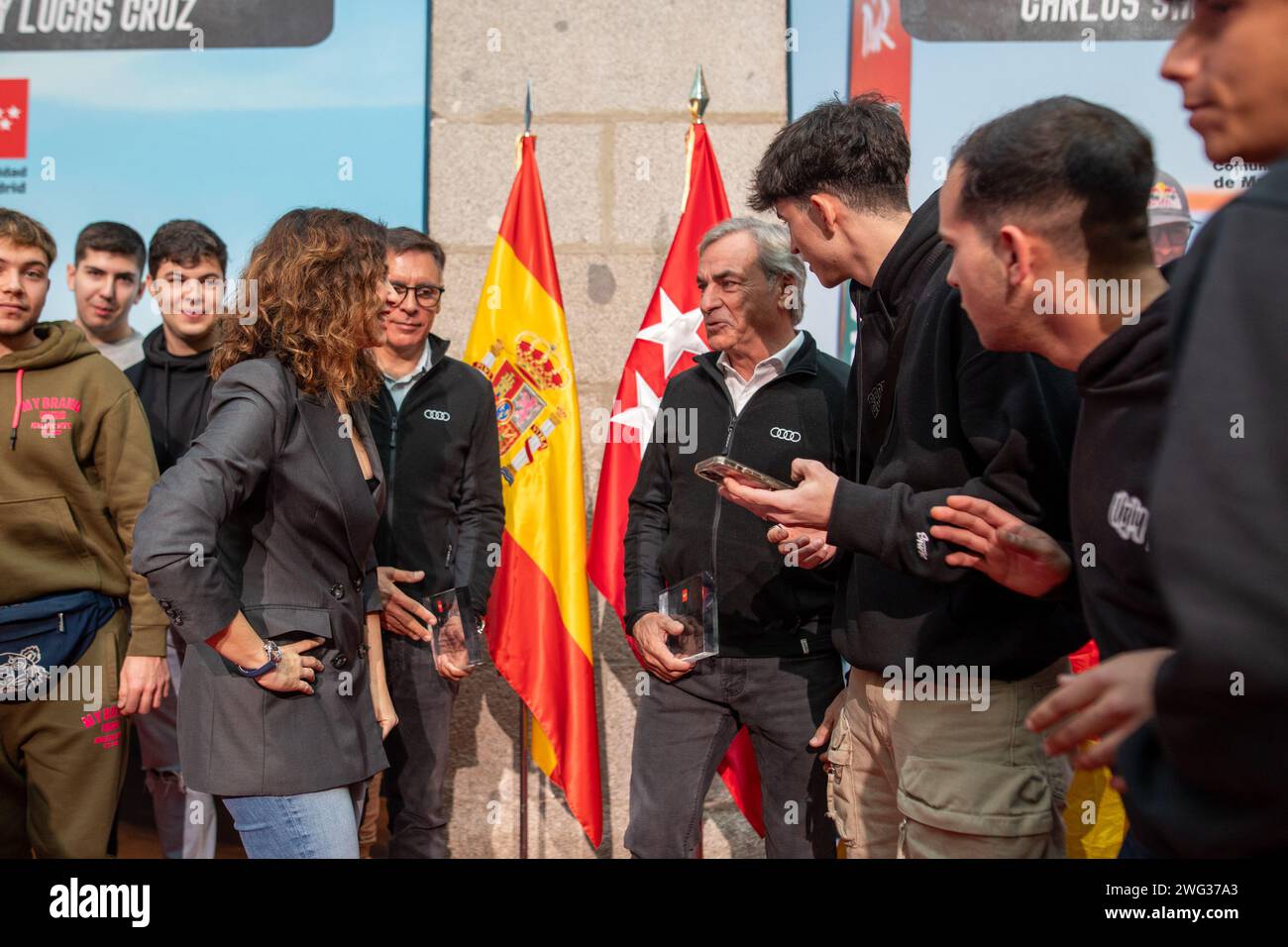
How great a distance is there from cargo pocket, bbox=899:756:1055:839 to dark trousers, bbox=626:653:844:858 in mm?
971

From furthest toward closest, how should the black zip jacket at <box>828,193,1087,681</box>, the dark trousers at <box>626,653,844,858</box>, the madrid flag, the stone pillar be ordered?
the stone pillar, the madrid flag, the dark trousers at <box>626,653,844,858</box>, the black zip jacket at <box>828,193,1087,681</box>

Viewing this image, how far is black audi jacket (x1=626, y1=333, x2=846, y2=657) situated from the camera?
2.89 metres

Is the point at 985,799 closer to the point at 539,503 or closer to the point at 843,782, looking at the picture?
the point at 843,782

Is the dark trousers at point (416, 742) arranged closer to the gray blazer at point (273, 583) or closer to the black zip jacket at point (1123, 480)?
the gray blazer at point (273, 583)

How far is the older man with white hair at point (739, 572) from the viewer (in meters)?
2.87

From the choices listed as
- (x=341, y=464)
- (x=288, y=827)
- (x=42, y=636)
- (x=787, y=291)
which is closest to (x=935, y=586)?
(x=341, y=464)

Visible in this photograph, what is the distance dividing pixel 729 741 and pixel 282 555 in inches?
58.6

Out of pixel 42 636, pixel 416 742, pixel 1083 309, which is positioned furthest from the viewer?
pixel 416 742

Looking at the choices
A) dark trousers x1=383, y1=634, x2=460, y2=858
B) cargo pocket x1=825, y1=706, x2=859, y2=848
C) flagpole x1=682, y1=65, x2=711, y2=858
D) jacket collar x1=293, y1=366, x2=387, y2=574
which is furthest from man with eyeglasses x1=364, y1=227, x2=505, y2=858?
cargo pocket x1=825, y1=706, x2=859, y2=848

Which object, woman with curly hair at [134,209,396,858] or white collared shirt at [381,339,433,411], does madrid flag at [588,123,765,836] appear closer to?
white collared shirt at [381,339,433,411]

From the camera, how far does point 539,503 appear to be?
3621 mm

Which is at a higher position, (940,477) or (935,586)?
(940,477)

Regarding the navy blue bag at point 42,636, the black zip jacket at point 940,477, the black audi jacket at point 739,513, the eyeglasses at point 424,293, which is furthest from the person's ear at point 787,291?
the navy blue bag at point 42,636

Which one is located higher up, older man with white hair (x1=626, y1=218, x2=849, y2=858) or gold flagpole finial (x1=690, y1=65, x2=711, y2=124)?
gold flagpole finial (x1=690, y1=65, x2=711, y2=124)
